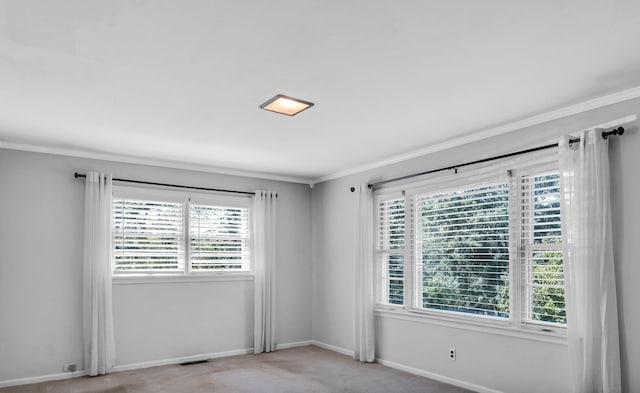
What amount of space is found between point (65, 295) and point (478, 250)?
14.2 feet

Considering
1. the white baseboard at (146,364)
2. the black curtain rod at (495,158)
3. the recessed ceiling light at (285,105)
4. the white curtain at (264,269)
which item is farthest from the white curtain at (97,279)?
the black curtain rod at (495,158)

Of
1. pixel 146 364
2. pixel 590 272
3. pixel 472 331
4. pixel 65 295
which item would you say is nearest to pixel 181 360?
pixel 146 364

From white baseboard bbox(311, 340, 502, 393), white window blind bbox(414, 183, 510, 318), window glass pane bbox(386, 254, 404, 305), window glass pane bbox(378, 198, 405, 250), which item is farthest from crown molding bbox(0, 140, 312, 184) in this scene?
white baseboard bbox(311, 340, 502, 393)

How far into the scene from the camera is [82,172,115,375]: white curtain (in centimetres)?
516

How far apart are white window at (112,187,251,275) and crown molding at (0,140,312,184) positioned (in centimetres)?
33

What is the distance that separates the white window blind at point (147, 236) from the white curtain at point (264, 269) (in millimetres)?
1029

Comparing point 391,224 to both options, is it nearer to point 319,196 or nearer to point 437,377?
point 319,196

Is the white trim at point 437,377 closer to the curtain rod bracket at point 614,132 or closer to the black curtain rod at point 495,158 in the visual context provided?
the black curtain rod at point 495,158

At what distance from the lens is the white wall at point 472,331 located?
11.3ft

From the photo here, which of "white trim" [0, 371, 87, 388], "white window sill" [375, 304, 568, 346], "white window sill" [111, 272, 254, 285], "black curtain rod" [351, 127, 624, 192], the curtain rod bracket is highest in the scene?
the curtain rod bracket

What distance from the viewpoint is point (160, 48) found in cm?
275

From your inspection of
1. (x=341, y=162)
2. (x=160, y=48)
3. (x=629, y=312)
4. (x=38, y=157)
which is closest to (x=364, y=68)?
(x=160, y=48)

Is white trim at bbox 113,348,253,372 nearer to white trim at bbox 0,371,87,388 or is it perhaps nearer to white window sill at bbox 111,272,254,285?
white trim at bbox 0,371,87,388

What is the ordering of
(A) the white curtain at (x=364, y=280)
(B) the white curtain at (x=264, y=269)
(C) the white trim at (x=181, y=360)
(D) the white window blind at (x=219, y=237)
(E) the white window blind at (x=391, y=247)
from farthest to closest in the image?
(B) the white curtain at (x=264, y=269)
(D) the white window blind at (x=219, y=237)
(A) the white curtain at (x=364, y=280)
(E) the white window blind at (x=391, y=247)
(C) the white trim at (x=181, y=360)
